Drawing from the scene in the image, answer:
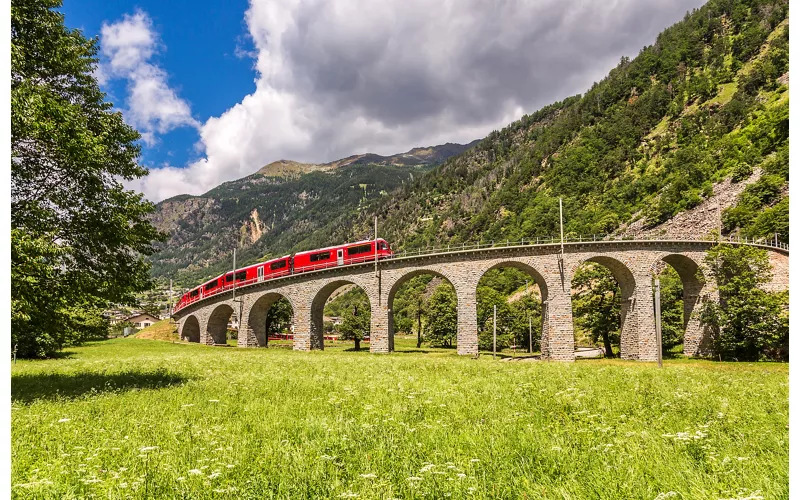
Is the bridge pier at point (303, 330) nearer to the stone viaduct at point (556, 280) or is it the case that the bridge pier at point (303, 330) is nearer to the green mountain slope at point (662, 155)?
the stone viaduct at point (556, 280)

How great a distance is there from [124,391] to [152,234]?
495 centimetres

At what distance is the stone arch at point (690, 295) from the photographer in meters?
37.1

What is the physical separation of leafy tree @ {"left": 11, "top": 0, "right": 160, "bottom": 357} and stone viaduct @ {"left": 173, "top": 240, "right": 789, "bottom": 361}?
94.1ft

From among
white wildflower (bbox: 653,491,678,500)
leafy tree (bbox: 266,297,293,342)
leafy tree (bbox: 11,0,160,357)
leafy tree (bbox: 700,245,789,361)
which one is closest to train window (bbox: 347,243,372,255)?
leafy tree (bbox: 266,297,293,342)

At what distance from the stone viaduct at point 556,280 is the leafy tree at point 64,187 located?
28667 millimetres

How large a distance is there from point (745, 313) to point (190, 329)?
71.3m

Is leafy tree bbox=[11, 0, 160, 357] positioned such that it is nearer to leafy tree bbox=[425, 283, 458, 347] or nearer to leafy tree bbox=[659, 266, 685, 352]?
leafy tree bbox=[659, 266, 685, 352]

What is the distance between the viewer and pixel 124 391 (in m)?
12.3

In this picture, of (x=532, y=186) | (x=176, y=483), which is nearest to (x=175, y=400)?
(x=176, y=483)

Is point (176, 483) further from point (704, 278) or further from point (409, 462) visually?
point (704, 278)

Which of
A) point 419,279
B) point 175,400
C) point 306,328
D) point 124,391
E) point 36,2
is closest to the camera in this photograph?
point 175,400

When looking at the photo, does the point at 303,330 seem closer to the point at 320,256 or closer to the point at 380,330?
the point at 320,256

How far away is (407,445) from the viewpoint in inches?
225
